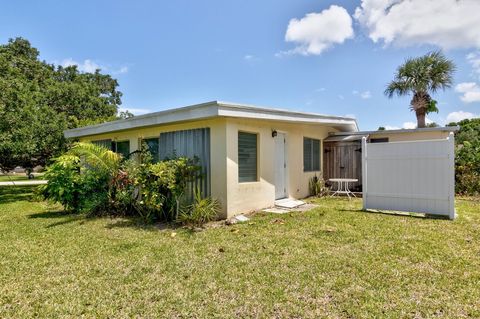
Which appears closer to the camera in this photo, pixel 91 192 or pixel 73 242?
pixel 73 242

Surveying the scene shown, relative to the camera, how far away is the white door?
9.91 meters

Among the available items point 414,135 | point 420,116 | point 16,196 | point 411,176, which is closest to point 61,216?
point 16,196

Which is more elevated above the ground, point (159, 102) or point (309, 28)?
point (309, 28)

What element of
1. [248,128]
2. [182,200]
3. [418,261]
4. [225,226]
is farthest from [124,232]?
[418,261]

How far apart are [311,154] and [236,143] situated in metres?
5.36

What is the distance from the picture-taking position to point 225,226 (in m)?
6.96

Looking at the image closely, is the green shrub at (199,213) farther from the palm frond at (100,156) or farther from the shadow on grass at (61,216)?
the shadow on grass at (61,216)

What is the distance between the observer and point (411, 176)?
764 cm

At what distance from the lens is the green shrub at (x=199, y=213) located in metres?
7.04

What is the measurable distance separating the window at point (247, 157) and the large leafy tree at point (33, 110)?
1031cm

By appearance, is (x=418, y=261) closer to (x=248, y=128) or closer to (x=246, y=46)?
(x=248, y=128)

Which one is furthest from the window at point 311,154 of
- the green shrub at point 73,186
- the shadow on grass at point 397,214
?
the green shrub at point 73,186

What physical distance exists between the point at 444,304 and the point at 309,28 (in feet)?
41.5

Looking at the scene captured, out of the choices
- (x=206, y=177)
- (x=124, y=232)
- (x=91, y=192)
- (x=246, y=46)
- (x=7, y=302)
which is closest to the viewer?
(x=7, y=302)
